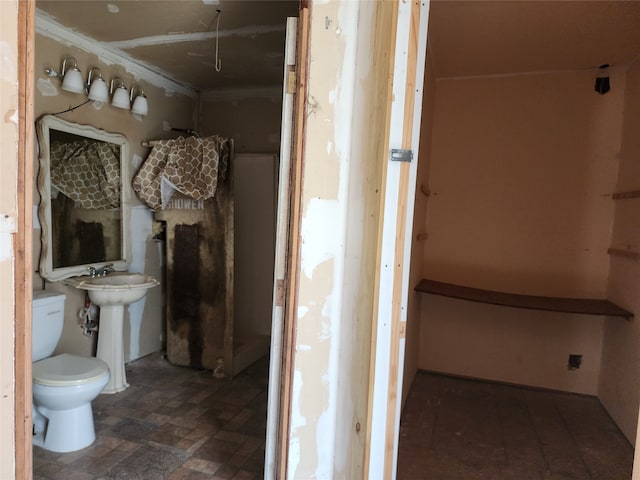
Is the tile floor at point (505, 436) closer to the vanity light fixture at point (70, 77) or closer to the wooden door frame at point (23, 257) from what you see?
the wooden door frame at point (23, 257)

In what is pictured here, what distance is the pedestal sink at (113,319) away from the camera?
8.95 feet

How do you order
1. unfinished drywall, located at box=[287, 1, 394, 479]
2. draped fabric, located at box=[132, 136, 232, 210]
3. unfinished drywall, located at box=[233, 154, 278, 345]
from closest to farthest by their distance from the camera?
unfinished drywall, located at box=[287, 1, 394, 479] < draped fabric, located at box=[132, 136, 232, 210] < unfinished drywall, located at box=[233, 154, 278, 345]

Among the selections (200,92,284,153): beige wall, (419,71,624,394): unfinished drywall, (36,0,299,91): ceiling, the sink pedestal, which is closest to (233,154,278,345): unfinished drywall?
(200,92,284,153): beige wall

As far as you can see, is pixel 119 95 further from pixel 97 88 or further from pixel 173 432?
pixel 173 432

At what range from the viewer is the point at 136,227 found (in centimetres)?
330

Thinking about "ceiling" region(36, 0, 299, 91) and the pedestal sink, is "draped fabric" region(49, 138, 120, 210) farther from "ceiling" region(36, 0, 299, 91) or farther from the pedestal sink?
"ceiling" region(36, 0, 299, 91)

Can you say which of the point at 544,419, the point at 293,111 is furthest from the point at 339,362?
the point at 544,419

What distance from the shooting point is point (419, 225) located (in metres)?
2.88

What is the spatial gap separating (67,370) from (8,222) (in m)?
1.24

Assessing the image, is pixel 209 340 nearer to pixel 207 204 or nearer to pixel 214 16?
pixel 207 204

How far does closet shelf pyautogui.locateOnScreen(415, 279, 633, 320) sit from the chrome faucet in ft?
7.25

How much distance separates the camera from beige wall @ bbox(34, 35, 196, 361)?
2.54 m

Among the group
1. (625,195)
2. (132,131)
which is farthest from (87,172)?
(625,195)

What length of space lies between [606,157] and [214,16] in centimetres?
278
